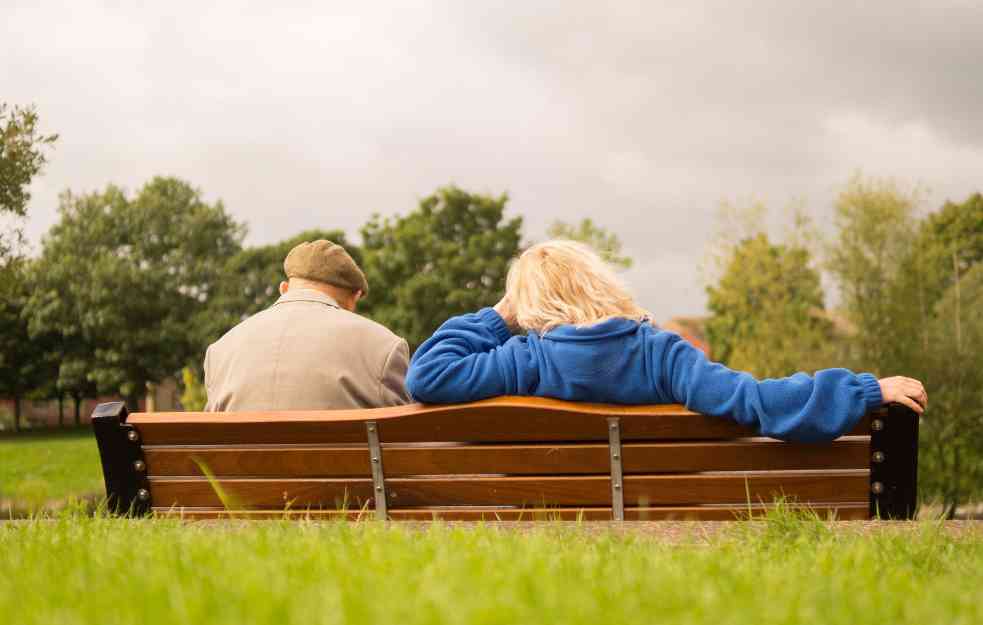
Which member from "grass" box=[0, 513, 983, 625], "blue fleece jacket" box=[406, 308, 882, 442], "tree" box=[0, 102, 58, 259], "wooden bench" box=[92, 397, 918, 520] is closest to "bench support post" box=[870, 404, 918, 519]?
"wooden bench" box=[92, 397, 918, 520]

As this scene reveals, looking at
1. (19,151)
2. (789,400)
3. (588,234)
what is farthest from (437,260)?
(789,400)

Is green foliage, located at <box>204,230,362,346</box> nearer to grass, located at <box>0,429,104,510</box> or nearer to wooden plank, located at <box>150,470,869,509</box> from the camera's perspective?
grass, located at <box>0,429,104,510</box>

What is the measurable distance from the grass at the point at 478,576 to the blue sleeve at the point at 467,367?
790 mm

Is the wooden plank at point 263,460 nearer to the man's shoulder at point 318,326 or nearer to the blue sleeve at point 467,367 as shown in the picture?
A: the blue sleeve at point 467,367

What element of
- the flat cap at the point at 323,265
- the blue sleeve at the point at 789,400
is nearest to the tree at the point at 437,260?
the flat cap at the point at 323,265

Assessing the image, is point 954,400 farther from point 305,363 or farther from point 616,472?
point 616,472

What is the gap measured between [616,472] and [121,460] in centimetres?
215

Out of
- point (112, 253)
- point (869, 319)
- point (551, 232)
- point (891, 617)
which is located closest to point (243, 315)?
point (112, 253)

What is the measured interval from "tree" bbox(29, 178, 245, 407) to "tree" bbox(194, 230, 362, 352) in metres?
0.59

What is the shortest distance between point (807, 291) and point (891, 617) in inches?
1571

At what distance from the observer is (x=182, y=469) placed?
4875mm

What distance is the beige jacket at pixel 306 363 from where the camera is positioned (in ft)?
18.1

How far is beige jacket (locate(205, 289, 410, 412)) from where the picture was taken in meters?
5.52

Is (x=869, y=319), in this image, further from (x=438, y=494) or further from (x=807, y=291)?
(x=438, y=494)
